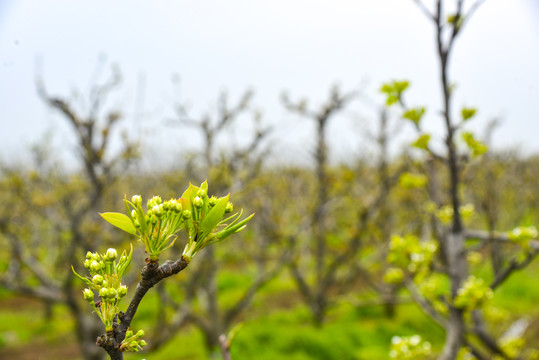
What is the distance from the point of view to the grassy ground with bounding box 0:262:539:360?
21.3 ft

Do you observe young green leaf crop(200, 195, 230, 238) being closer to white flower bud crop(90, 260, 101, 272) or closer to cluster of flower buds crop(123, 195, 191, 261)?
cluster of flower buds crop(123, 195, 191, 261)

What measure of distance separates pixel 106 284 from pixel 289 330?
6737mm

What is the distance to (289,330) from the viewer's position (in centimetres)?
707

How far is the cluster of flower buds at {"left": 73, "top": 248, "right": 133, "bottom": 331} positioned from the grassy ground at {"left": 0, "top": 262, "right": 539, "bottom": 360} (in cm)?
390

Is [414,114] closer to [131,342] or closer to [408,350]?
[408,350]

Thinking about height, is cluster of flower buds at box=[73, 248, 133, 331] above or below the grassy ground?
above

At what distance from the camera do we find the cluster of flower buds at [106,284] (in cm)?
86

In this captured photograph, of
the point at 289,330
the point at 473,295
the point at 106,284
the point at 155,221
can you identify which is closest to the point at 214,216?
the point at 155,221

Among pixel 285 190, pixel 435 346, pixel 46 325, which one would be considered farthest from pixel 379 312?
pixel 46 325

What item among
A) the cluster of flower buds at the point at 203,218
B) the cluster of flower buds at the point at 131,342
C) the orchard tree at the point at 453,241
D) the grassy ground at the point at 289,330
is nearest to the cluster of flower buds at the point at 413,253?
the orchard tree at the point at 453,241

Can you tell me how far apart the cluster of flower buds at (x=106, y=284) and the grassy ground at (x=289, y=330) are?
3.90m

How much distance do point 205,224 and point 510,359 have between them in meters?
2.83

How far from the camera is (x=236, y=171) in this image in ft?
21.0

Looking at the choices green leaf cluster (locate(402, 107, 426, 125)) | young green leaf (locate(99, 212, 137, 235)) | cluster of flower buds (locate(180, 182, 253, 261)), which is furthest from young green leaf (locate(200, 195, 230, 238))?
green leaf cluster (locate(402, 107, 426, 125))
